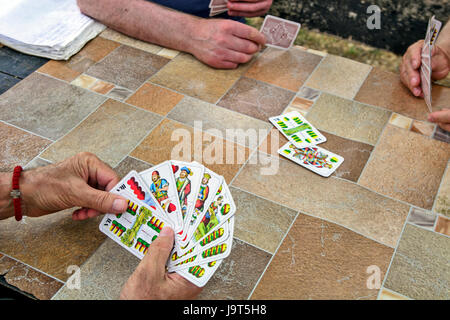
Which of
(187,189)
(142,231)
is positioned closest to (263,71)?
(187,189)

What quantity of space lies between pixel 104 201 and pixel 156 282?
12.5 inches

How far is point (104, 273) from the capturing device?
1.34 meters

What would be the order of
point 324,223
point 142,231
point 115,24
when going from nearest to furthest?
1. point 142,231
2. point 324,223
3. point 115,24

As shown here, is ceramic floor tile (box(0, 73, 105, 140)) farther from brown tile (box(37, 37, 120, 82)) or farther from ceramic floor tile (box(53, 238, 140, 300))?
ceramic floor tile (box(53, 238, 140, 300))

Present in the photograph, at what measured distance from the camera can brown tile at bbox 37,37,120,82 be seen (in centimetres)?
216

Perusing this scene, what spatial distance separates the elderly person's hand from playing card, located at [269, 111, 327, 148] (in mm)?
777

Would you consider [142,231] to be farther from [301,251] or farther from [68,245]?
[301,251]

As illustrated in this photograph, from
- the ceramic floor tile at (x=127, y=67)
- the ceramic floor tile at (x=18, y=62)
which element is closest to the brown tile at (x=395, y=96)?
the ceramic floor tile at (x=127, y=67)

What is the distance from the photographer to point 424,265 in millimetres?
1396

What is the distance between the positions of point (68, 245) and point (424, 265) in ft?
3.89

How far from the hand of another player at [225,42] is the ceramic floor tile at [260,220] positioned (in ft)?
2.83

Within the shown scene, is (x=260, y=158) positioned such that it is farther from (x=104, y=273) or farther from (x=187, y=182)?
(x=104, y=273)

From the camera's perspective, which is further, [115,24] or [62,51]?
[115,24]

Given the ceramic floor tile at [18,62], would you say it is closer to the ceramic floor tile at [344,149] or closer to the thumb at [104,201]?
the thumb at [104,201]
